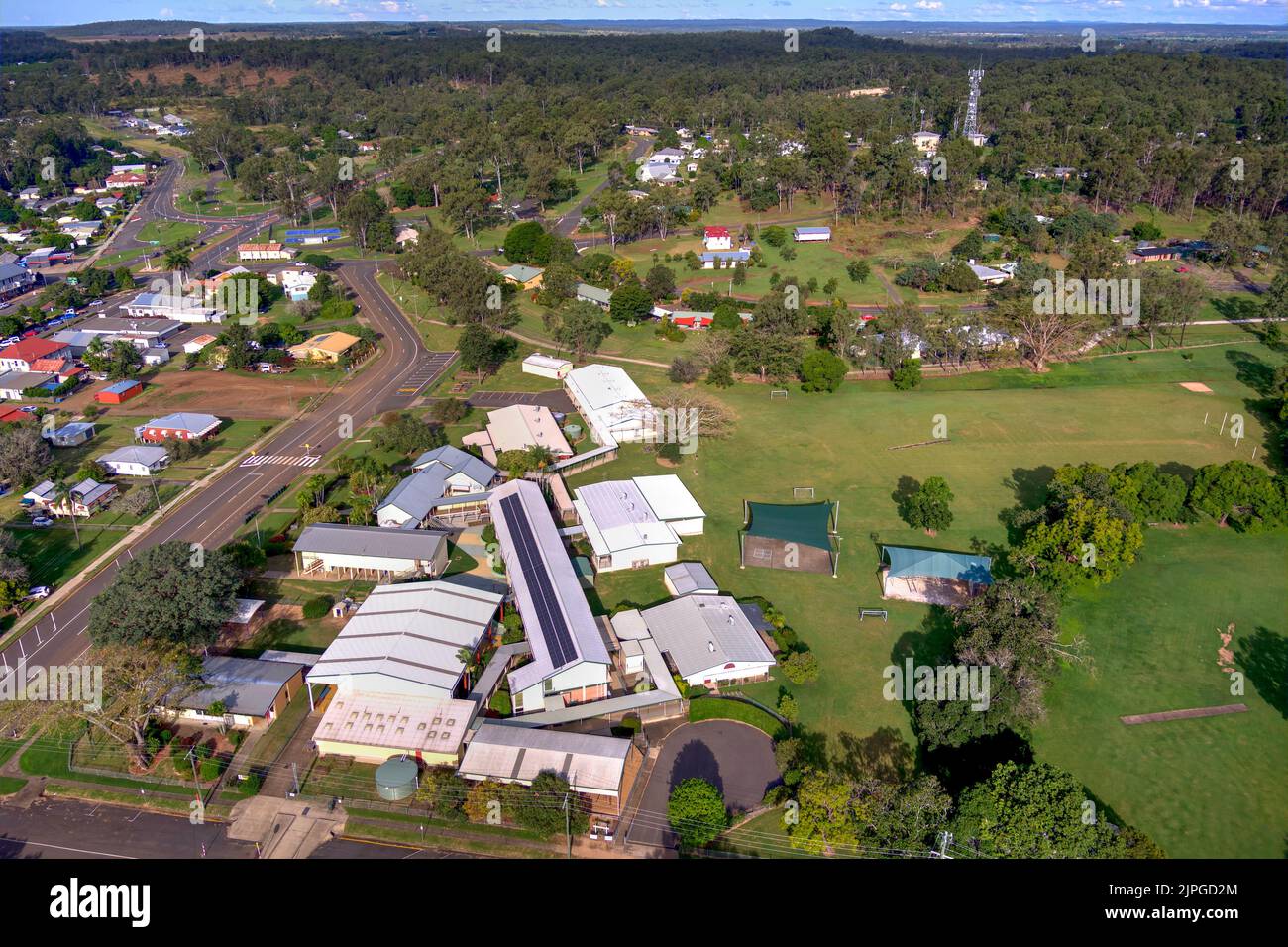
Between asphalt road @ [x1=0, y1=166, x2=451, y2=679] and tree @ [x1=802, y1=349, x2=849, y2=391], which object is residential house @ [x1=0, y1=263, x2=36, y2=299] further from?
tree @ [x1=802, y1=349, x2=849, y2=391]

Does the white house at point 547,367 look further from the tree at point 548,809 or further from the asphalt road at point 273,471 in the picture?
the tree at point 548,809

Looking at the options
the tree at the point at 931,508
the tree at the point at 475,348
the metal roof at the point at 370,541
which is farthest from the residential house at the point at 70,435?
the tree at the point at 931,508

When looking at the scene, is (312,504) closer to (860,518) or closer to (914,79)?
(860,518)

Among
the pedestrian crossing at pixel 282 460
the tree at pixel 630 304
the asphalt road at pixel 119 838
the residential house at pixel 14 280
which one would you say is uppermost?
the residential house at pixel 14 280

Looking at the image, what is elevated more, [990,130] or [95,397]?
[990,130]
